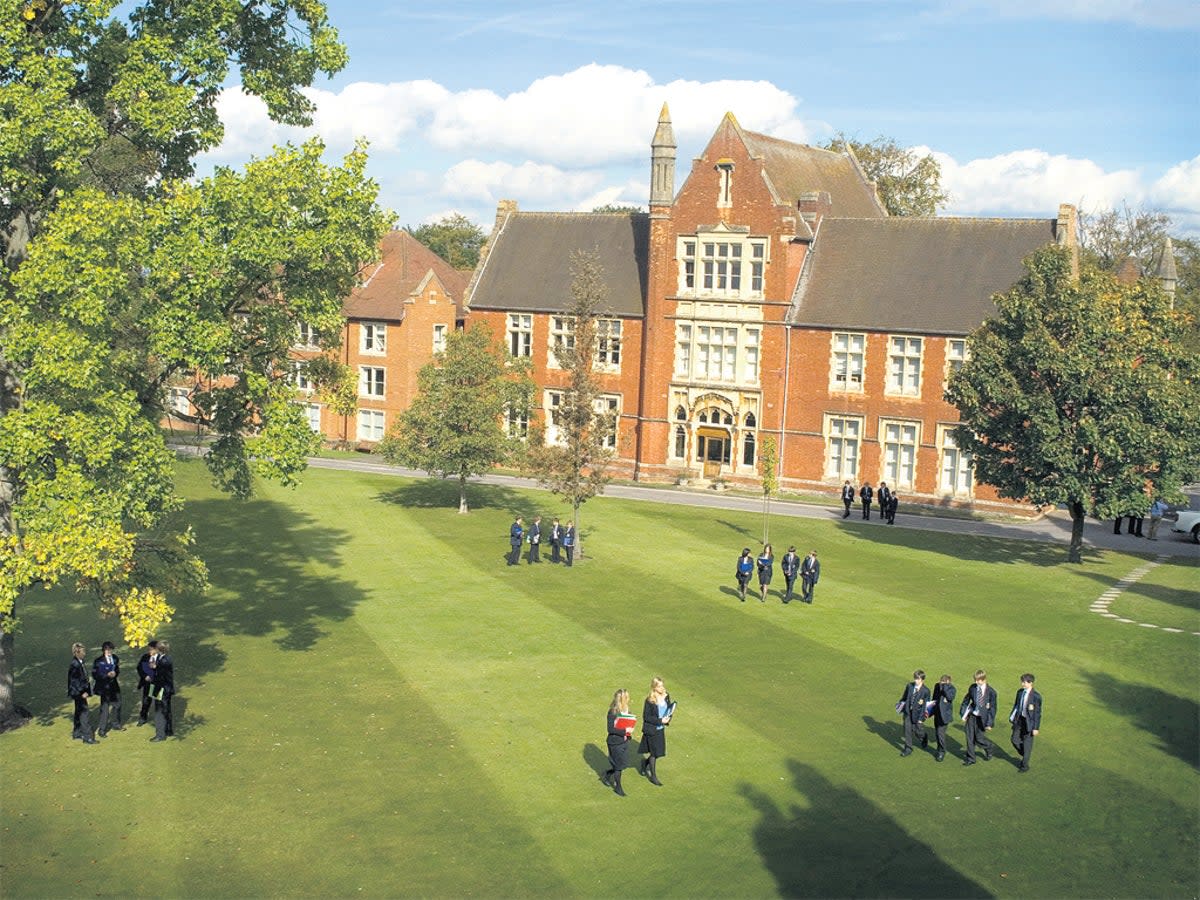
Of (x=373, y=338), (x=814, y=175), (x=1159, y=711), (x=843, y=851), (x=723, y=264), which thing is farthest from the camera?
(x=373, y=338)

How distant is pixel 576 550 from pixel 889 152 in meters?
53.7

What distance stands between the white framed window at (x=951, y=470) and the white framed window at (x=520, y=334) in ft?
67.3

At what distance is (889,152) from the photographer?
81.8m

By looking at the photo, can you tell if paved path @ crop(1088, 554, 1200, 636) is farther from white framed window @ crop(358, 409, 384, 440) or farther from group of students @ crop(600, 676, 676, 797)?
white framed window @ crop(358, 409, 384, 440)

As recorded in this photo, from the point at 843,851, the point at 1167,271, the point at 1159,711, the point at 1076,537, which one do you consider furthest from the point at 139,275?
the point at 1167,271

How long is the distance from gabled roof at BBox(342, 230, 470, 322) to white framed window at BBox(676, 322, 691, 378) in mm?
12986

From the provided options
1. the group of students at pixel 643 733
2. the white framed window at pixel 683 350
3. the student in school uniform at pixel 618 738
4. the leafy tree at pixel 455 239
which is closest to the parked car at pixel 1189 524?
the white framed window at pixel 683 350

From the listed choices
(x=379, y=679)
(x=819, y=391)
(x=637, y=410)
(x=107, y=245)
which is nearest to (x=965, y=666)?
(x=379, y=679)

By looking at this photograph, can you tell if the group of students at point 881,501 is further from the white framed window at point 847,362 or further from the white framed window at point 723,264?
the white framed window at point 723,264

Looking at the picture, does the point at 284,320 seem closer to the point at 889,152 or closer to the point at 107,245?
the point at 107,245

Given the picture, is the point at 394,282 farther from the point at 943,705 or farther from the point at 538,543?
the point at 943,705

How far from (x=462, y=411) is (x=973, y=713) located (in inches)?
1012

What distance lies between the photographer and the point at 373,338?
6300cm

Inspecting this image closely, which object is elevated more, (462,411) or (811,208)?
(811,208)
